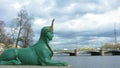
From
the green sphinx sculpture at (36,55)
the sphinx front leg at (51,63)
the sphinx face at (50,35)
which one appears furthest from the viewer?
the sphinx face at (50,35)

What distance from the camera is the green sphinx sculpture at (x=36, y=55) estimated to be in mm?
11828

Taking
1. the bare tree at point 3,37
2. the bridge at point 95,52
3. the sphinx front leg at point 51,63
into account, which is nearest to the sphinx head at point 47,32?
the sphinx front leg at point 51,63

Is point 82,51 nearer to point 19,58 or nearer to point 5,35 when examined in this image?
point 5,35

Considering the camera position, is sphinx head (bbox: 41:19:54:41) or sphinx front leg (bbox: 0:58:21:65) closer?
sphinx front leg (bbox: 0:58:21:65)

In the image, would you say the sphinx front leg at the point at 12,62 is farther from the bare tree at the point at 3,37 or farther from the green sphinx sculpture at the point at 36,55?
the bare tree at the point at 3,37

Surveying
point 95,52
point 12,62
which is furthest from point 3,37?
point 95,52

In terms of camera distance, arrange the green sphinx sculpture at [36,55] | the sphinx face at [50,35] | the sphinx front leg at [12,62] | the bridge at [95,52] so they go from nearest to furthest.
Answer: the green sphinx sculpture at [36,55] < the sphinx front leg at [12,62] < the sphinx face at [50,35] < the bridge at [95,52]

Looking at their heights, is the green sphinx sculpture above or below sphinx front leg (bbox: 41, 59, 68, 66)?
above

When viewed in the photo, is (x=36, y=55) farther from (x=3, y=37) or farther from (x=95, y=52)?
(x=95, y=52)

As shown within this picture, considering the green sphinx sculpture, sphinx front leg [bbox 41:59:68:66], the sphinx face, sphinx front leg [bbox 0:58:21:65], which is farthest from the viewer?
the sphinx face

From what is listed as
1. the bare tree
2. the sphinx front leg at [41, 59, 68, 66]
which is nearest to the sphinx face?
the sphinx front leg at [41, 59, 68, 66]

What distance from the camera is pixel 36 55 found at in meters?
11.9

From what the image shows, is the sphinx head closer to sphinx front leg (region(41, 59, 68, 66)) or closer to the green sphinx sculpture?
the green sphinx sculpture

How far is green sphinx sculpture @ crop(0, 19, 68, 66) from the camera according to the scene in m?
11.8
